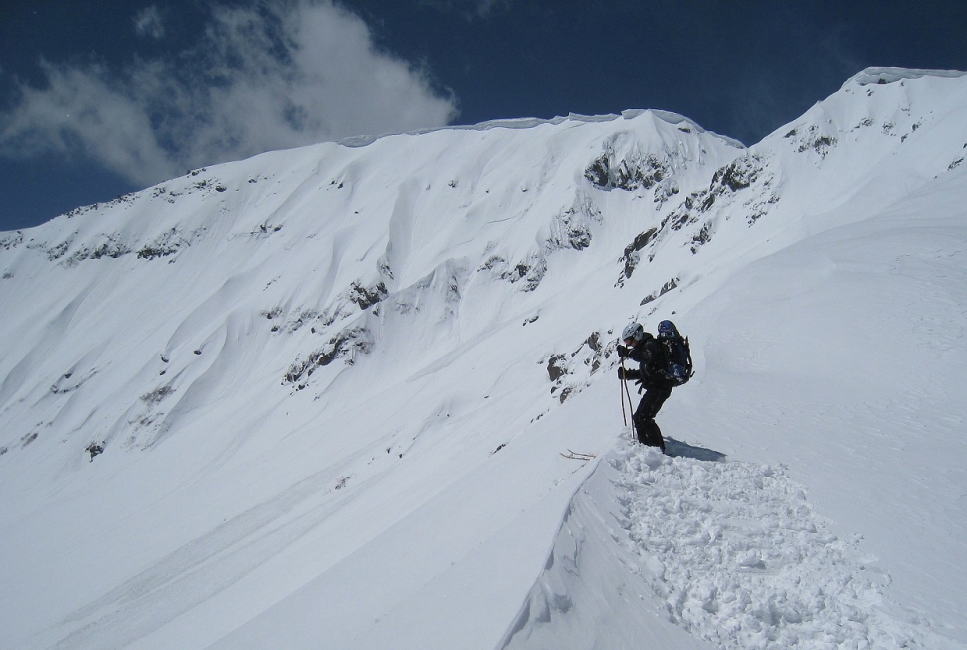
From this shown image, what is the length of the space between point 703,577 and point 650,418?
2.91m

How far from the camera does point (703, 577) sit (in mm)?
5246

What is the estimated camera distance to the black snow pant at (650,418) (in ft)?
25.7

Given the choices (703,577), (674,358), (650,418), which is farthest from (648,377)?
(703,577)

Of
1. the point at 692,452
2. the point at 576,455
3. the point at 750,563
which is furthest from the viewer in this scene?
the point at 576,455

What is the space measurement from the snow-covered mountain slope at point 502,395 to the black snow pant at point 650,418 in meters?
0.59

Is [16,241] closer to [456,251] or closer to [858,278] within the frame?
[456,251]

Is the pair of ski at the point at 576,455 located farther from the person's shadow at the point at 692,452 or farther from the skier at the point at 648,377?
the person's shadow at the point at 692,452

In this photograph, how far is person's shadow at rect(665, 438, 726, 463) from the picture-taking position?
7.62 m

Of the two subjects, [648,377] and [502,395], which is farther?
[502,395]

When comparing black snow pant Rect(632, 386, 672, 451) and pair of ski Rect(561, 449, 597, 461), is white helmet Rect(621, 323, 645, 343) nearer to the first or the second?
black snow pant Rect(632, 386, 672, 451)

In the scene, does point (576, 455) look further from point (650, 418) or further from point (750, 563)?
point (750, 563)

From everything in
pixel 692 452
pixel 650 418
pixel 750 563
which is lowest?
pixel 750 563

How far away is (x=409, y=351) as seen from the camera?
287 feet

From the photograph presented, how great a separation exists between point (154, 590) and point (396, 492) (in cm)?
2610
